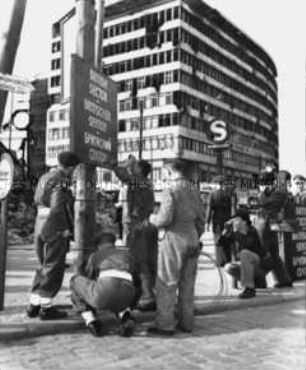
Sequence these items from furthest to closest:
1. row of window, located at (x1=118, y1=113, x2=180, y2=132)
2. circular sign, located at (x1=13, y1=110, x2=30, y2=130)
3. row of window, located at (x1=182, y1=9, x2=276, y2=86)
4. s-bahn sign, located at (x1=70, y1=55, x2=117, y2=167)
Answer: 1. row of window, located at (x1=118, y1=113, x2=180, y2=132)
2. row of window, located at (x1=182, y1=9, x2=276, y2=86)
3. circular sign, located at (x1=13, y1=110, x2=30, y2=130)
4. s-bahn sign, located at (x1=70, y1=55, x2=117, y2=167)

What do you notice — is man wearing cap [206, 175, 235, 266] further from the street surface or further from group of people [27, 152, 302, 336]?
the street surface

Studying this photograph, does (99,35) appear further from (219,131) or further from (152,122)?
(152,122)

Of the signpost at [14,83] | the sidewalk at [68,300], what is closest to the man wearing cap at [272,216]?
the sidewalk at [68,300]

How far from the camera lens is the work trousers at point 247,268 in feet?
25.0

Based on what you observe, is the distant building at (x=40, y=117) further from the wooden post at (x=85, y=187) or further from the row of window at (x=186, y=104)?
the wooden post at (x=85, y=187)

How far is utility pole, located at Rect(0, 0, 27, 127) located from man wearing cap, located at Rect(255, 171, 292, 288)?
12.9 feet

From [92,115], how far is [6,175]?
3.48 feet

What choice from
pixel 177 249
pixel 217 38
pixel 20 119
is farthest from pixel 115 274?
pixel 217 38

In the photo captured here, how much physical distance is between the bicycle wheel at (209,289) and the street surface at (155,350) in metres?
0.87

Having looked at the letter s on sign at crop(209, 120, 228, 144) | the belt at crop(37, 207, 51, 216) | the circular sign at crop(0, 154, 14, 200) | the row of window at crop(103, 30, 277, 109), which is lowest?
the belt at crop(37, 207, 51, 216)

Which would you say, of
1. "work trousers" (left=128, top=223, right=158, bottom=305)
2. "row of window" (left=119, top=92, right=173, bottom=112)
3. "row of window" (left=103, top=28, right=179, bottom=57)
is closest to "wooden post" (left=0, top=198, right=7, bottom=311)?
"work trousers" (left=128, top=223, right=158, bottom=305)

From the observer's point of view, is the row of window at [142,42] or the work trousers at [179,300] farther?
the row of window at [142,42]

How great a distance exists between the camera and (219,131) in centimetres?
1442

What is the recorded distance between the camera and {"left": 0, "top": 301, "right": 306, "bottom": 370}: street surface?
4281 mm
